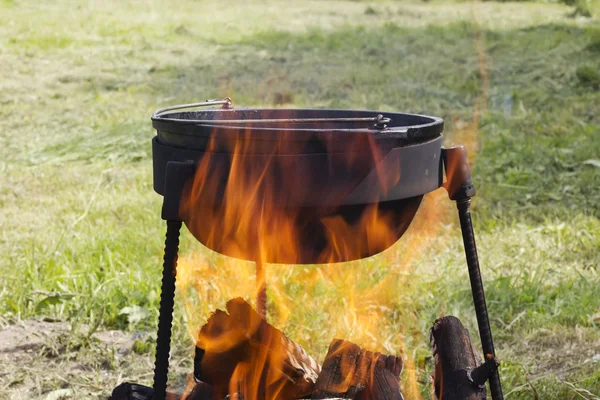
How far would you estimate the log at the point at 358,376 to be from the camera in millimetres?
2082

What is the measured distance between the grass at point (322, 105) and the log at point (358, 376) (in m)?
0.64

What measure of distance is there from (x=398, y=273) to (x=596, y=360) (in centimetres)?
106

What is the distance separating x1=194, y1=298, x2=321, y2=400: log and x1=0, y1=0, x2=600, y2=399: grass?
0.69 m

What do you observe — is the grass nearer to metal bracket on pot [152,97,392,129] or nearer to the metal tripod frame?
the metal tripod frame

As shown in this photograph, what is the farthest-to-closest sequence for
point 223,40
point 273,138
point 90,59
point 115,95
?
1. point 223,40
2. point 90,59
3. point 115,95
4. point 273,138

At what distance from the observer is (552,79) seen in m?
8.62

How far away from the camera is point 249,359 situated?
7.51 ft

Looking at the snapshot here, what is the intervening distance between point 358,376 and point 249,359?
0.36 m

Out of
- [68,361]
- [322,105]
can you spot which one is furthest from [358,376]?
[322,105]

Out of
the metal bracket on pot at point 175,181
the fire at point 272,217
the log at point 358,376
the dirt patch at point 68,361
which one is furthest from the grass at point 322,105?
the metal bracket on pot at point 175,181

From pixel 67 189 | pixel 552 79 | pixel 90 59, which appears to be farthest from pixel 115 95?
pixel 552 79

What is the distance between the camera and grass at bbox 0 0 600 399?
3.33 meters

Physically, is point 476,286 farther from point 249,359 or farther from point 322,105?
point 322,105

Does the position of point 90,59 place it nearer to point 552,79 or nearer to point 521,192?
point 552,79
